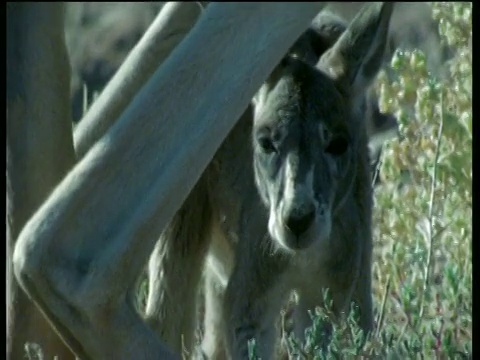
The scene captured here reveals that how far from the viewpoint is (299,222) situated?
11.3 feet

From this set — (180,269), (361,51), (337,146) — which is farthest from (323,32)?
(180,269)

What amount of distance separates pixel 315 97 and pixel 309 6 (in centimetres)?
98

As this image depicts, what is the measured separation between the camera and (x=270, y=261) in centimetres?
386

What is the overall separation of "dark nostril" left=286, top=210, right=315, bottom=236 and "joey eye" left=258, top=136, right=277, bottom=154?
321mm

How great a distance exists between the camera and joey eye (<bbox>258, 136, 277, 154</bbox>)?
3.71 metres

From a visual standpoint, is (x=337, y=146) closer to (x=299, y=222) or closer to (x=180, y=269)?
(x=299, y=222)

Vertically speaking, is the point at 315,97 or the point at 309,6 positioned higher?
the point at 309,6

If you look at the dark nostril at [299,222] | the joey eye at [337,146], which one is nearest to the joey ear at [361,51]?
the joey eye at [337,146]

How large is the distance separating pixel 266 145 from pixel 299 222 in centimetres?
39

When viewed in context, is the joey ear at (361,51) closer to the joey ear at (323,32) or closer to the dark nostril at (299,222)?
the joey ear at (323,32)

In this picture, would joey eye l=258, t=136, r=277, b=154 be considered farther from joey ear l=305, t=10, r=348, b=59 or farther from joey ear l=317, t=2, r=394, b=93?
joey ear l=305, t=10, r=348, b=59
